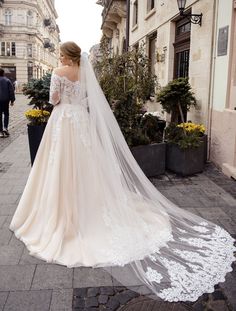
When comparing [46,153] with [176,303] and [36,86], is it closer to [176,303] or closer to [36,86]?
[176,303]

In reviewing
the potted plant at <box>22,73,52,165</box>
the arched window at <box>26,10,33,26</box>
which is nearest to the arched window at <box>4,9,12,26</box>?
the arched window at <box>26,10,33,26</box>

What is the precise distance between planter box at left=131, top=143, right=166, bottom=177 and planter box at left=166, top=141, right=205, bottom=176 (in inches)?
6.6

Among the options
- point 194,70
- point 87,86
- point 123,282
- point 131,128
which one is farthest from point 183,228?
point 194,70

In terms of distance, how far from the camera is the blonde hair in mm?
3996

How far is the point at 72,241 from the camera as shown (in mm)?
3840

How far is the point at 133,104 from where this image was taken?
6.41 metres

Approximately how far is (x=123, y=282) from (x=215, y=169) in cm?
449

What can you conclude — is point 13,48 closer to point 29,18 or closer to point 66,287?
point 29,18

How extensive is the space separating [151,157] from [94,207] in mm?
2753

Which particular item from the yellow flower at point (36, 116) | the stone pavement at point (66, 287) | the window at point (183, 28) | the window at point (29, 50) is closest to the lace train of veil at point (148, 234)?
the stone pavement at point (66, 287)

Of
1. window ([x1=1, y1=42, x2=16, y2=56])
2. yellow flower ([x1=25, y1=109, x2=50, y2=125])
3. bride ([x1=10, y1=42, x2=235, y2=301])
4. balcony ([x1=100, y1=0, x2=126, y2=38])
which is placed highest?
window ([x1=1, y1=42, x2=16, y2=56])

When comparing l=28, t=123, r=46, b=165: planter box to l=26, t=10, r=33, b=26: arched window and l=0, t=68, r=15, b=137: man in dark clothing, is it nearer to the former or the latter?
l=0, t=68, r=15, b=137: man in dark clothing

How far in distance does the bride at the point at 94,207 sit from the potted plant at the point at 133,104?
1982 mm

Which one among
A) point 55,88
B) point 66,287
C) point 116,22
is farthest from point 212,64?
point 116,22
